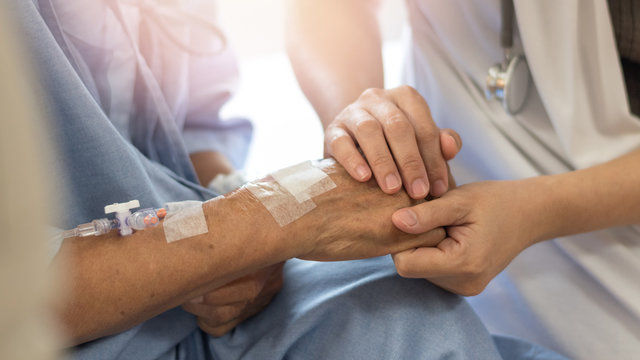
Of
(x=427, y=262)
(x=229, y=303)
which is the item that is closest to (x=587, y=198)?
(x=427, y=262)

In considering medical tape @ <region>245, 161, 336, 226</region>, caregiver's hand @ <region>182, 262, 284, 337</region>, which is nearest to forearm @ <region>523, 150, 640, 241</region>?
medical tape @ <region>245, 161, 336, 226</region>

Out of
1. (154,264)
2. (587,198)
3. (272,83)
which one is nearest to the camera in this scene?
(154,264)

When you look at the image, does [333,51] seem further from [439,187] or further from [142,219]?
[142,219]

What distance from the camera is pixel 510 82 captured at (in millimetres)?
1023

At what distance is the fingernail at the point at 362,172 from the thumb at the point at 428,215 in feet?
0.27

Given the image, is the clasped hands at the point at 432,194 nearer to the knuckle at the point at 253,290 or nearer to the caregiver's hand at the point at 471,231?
the caregiver's hand at the point at 471,231

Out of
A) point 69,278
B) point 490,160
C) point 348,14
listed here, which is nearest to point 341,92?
point 348,14

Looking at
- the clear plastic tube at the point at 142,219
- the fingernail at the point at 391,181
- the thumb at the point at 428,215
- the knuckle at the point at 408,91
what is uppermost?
the knuckle at the point at 408,91

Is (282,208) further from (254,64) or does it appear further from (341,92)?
(254,64)

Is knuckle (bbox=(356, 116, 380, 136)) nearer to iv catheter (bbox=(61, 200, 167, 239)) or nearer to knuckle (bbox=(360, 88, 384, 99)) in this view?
knuckle (bbox=(360, 88, 384, 99))

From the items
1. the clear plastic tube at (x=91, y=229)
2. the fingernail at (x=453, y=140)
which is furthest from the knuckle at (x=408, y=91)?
the clear plastic tube at (x=91, y=229)

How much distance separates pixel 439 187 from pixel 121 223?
54cm

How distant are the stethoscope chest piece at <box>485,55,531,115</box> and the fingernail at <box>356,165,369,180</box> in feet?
1.24

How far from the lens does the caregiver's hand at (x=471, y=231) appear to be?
81 centimetres
